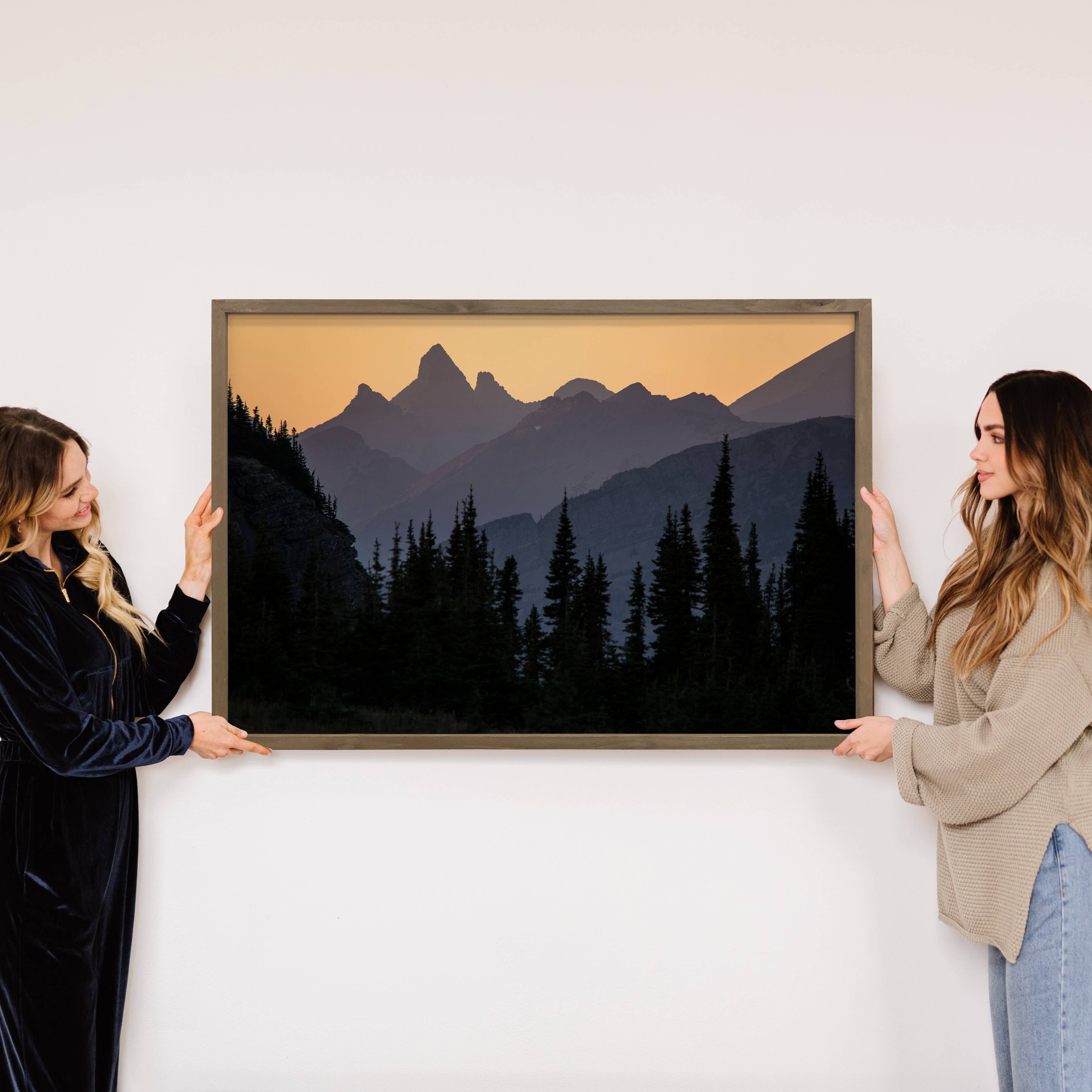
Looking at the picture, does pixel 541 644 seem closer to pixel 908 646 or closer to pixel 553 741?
pixel 553 741

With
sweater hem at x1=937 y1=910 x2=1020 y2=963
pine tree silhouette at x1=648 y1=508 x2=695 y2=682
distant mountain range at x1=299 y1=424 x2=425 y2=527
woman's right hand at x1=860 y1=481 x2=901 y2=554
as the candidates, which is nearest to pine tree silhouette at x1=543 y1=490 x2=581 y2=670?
pine tree silhouette at x1=648 y1=508 x2=695 y2=682

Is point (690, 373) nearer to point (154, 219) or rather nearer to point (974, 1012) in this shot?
point (154, 219)

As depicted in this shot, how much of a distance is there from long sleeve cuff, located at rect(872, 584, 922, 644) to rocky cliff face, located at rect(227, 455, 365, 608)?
0.95 metres

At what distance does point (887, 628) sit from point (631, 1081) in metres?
0.98

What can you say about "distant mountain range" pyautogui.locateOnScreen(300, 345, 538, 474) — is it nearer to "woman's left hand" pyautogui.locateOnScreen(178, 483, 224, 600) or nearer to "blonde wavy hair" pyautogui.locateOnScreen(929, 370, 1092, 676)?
"woman's left hand" pyautogui.locateOnScreen(178, 483, 224, 600)

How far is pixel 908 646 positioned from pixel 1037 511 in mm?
320

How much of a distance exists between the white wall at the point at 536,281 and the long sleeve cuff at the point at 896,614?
143 millimetres

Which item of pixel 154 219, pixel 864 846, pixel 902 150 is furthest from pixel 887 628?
pixel 154 219

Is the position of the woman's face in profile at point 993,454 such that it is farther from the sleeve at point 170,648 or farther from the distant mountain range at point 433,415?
the sleeve at point 170,648

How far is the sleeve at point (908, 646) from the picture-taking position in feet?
4.62

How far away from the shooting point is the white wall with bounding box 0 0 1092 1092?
148 cm

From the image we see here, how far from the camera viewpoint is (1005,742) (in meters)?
1.15

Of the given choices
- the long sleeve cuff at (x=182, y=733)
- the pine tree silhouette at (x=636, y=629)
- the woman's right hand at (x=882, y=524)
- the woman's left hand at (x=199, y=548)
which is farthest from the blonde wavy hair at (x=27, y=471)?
the woman's right hand at (x=882, y=524)

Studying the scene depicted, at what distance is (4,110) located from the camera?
1494 millimetres
